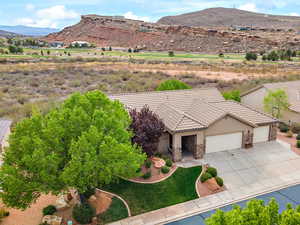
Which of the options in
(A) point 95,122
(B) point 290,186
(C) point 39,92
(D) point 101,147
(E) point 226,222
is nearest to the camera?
(E) point 226,222

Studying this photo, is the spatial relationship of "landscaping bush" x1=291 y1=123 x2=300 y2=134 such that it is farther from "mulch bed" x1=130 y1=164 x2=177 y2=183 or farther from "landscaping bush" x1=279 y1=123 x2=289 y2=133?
"mulch bed" x1=130 y1=164 x2=177 y2=183

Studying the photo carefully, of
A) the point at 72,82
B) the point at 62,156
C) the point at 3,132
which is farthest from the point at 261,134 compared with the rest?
the point at 72,82

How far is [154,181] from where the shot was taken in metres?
17.7

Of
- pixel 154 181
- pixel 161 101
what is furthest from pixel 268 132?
pixel 154 181

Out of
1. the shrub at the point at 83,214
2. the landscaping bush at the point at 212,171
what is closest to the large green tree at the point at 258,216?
the shrub at the point at 83,214

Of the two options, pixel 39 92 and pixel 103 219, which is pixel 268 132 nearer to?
pixel 103 219

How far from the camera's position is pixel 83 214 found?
13875 millimetres

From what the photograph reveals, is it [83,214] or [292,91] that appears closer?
[83,214]

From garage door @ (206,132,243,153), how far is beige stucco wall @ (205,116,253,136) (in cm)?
41

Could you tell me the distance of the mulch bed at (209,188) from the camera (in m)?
17.0

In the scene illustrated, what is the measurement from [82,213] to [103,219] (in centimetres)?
134

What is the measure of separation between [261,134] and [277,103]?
5.82 metres

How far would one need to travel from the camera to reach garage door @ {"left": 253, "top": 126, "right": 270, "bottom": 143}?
2334 centimetres

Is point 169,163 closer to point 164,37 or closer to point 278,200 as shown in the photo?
point 278,200
